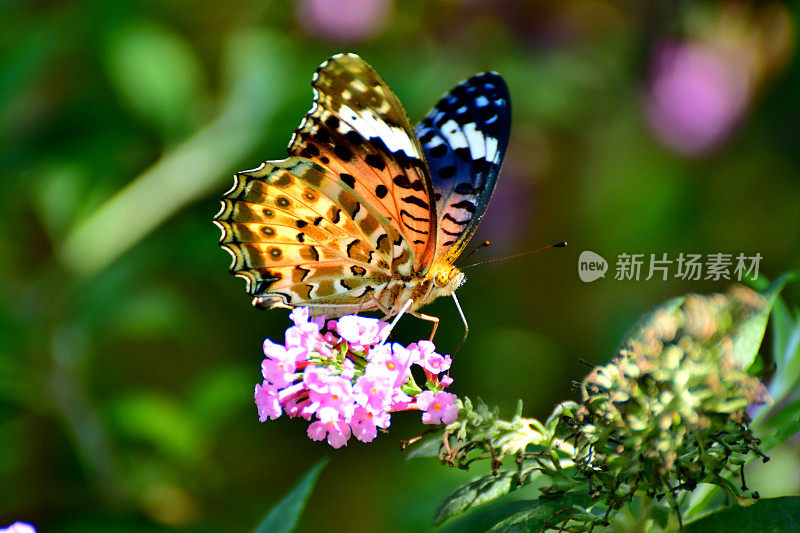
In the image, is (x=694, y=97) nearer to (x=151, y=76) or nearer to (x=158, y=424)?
(x=151, y=76)

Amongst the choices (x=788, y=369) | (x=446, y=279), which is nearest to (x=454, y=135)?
(x=446, y=279)

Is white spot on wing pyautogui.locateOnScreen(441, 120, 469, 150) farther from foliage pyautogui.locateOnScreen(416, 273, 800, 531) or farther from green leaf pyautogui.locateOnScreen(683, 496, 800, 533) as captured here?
green leaf pyautogui.locateOnScreen(683, 496, 800, 533)

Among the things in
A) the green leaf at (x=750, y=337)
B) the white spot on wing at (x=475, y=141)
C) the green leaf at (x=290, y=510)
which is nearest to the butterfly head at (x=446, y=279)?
the white spot on wing at (x=475, y=141)

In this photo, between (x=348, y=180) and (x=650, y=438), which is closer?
(x=650, y=438)

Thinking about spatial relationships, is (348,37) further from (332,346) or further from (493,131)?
(332,346)

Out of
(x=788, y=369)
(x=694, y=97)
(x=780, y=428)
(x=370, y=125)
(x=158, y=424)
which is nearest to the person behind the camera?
(x=780, y=428)

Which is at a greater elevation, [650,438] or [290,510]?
[650,438]

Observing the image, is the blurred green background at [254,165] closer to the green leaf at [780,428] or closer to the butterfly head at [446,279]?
the butterfly head at [446,279]
